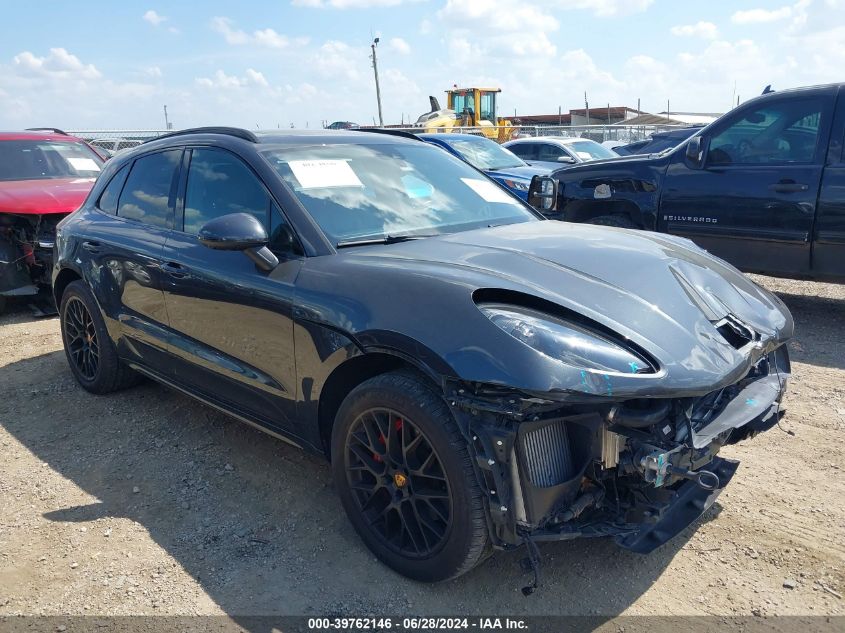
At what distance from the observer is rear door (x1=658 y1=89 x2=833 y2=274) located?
5773 millimetres

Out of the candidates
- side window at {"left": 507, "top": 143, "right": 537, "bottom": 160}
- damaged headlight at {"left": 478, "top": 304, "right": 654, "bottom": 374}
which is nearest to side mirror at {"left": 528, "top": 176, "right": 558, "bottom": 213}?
damaged headlight at {"left": 478, "top": 304, "right": 654, "bottom": 374}

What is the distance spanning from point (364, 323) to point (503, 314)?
56 cm

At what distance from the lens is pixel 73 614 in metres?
2.66

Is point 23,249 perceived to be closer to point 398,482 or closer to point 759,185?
point 398,482

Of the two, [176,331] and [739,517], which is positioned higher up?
[176,331]

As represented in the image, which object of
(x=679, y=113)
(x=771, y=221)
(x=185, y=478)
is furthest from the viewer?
(x=679, y=113)

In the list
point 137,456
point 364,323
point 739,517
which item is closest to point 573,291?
point 364,323

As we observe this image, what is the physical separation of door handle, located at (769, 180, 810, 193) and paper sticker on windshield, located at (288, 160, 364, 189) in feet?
13.6

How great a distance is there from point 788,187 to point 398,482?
15.7ft

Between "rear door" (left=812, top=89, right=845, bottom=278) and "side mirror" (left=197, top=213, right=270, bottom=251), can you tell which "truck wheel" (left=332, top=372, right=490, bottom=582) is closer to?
"side mirror" (left=197, top=213, right=270, bottom=251)

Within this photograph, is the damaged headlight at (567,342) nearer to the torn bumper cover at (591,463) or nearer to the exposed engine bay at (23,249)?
the torn bumper cover at (591,463)

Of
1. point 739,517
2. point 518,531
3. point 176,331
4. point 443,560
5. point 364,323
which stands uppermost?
point 364,323

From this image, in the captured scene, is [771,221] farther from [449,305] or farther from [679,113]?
[679,113]

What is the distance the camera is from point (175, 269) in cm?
364
